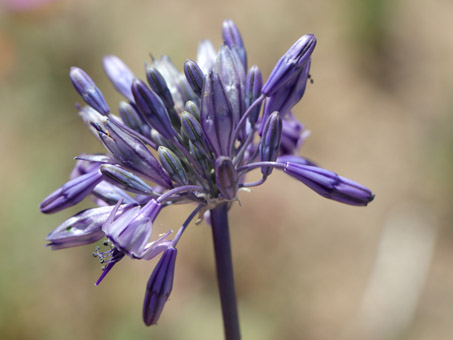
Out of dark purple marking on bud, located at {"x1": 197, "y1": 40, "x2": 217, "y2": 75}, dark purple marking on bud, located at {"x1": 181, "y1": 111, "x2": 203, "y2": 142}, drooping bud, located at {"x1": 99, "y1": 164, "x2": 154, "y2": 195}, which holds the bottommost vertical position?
drooping bud, located at {"x1": 99, "y1": 164, "x2": 154, "y2": 195}

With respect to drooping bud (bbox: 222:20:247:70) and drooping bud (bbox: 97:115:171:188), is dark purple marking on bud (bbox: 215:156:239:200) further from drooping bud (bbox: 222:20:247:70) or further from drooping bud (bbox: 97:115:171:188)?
drooping bud (bbox: 222:20:247:70)

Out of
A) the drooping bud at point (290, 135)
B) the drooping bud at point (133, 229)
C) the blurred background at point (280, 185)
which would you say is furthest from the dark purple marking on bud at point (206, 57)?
the blurred background at point (280, 185)

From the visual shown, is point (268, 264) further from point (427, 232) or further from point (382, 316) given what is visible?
point (427, 232)

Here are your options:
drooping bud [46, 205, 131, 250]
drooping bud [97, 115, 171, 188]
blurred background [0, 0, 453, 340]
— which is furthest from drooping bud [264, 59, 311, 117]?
blurred background [0, 0, 453, 340]

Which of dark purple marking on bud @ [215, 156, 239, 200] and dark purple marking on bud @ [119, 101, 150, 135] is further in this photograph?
dark purple marking on bud @ [119, 101, 150, 135]

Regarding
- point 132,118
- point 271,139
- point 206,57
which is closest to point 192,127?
point 271,139
